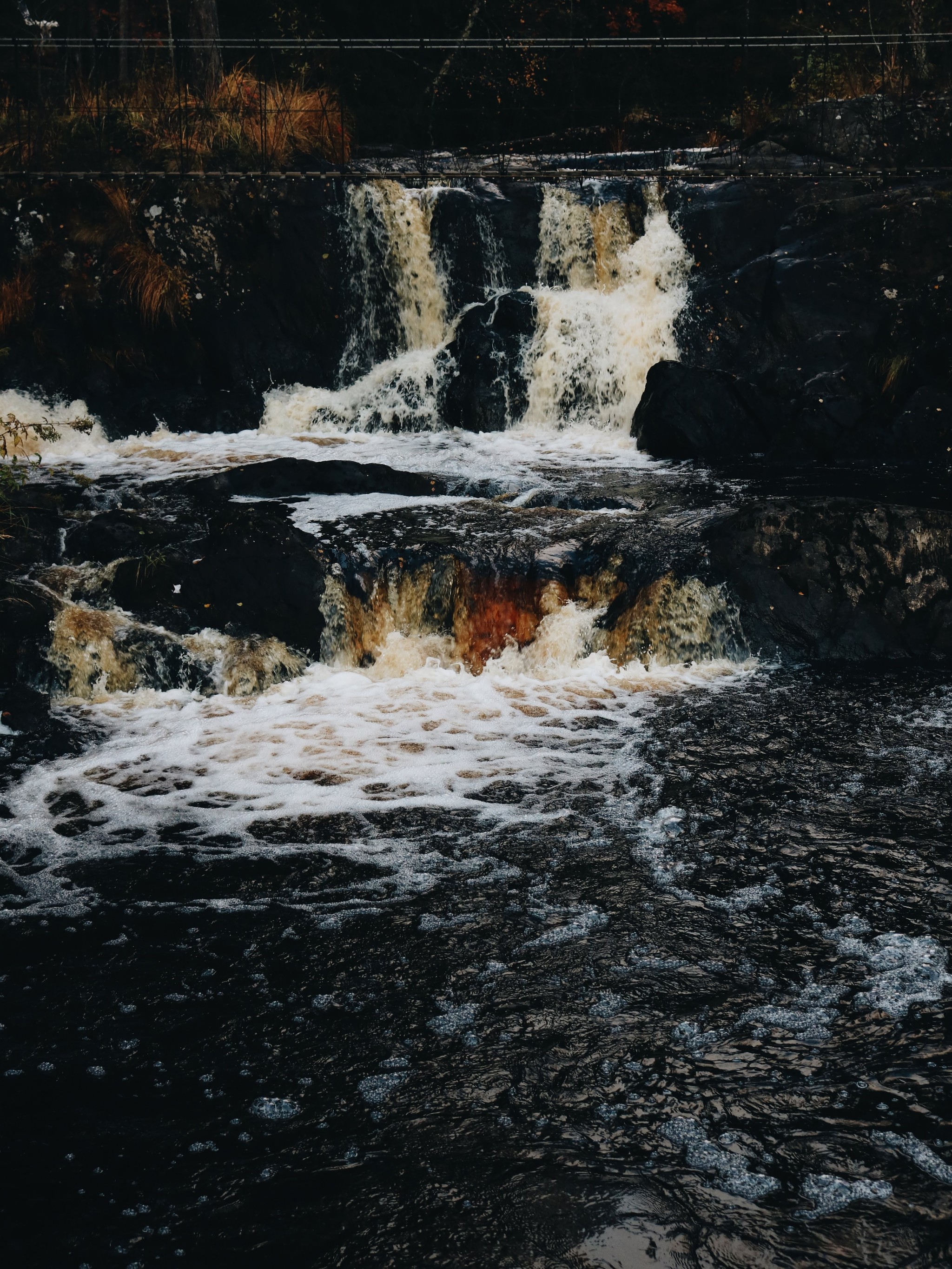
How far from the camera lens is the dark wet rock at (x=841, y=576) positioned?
8.53m

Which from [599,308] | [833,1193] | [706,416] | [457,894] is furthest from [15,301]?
[833,1193]

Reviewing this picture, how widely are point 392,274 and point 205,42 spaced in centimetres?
445

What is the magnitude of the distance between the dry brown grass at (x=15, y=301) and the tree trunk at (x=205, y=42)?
4.14m

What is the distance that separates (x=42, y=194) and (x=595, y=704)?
33.5 ft

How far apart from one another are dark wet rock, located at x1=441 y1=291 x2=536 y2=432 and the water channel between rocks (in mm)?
2071

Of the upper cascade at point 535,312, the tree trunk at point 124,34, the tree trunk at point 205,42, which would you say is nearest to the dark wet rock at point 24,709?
the upper cascade at point 535,312

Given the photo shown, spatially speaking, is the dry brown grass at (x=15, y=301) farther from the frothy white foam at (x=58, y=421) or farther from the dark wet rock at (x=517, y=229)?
the dark wet rock at (x=517, y=229)

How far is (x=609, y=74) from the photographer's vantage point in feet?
67.1

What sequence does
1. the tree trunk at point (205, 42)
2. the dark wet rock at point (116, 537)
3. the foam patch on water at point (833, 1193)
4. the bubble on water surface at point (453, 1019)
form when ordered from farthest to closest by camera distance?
the tree trunk at point (205, 42), the dark wet rock at point (116, 537), the bubble on water surface at point (453, 1019), the foam patch on water at point (833, 1193)

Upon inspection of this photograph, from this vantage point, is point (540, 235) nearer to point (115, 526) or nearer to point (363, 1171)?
point (115, 526)

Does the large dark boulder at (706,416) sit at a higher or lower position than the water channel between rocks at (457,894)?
higher

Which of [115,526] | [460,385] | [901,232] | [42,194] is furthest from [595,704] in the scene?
[42,194]

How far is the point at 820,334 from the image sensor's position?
12555mm

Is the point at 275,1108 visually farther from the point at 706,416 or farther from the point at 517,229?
the point at 517,229
